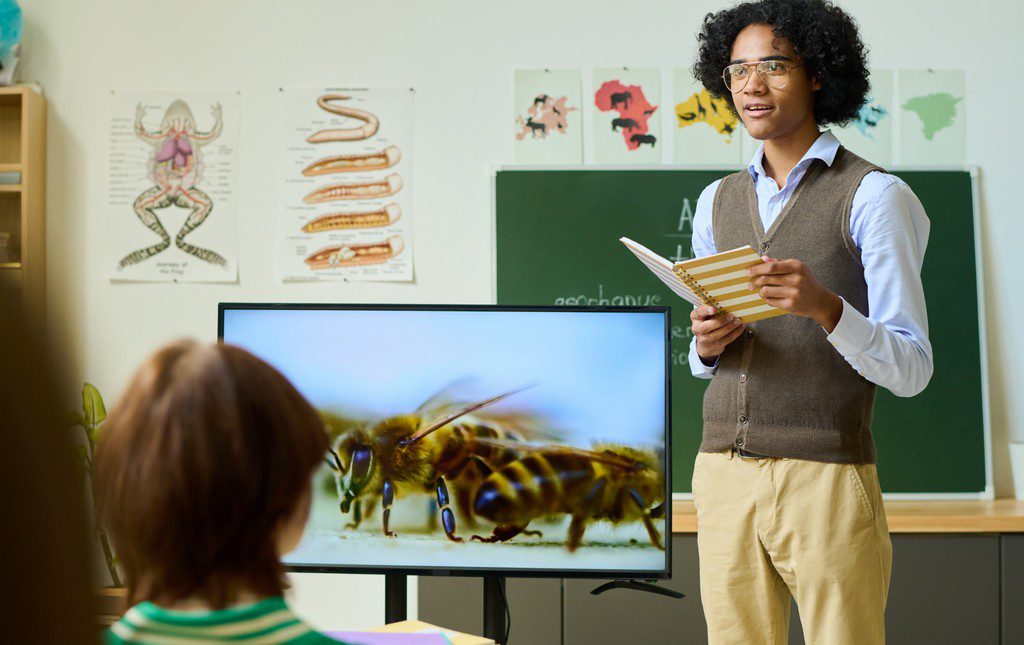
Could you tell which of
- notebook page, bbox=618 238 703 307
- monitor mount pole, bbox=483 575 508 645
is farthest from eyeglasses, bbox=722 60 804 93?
monitor mount pole, bbox=483 575 508 645

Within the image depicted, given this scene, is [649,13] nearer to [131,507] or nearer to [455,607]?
[455,607]

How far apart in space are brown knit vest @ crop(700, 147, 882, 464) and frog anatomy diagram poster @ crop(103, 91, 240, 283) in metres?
2.13

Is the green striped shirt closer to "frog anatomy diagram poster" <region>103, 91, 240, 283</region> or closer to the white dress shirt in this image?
the white dress shirt

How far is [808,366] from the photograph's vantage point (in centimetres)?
171

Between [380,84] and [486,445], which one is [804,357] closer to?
[486,445]

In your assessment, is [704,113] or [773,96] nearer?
[773,96]

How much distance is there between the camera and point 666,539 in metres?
1.90

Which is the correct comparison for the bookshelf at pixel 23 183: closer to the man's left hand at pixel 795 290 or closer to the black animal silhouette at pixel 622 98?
the black animal silhouette at pixel 622 98

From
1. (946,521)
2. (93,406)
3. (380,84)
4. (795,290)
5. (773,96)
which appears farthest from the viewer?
(380,84)

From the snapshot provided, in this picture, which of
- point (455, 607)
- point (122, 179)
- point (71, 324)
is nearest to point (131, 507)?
point (71, 324)

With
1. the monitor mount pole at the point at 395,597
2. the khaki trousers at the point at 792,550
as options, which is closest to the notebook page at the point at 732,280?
the khaki trousers at the point at 792,550

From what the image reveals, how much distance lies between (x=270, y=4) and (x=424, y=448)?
6.92ft

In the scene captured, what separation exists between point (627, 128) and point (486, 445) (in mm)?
1699

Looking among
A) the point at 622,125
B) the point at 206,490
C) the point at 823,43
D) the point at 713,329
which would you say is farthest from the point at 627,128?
the point at 206,490
